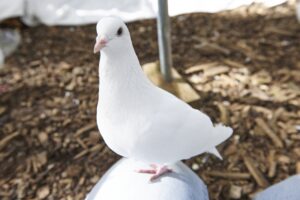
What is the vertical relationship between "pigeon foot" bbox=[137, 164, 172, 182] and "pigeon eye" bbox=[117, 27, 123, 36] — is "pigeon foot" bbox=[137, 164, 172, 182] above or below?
below

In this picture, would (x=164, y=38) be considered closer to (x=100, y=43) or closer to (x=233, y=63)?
(x=233, y=63)

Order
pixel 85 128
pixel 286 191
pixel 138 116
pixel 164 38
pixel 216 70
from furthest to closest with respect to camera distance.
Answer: pixel 216 70
pixel 85 128
pixel 164 38
pixel 286 191
pixel 138 116

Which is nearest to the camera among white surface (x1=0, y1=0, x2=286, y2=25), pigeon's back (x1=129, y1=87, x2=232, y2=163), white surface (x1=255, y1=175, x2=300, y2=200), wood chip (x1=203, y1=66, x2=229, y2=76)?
pigeon's back (x1=129, y1=87, x2=232, y2=163)

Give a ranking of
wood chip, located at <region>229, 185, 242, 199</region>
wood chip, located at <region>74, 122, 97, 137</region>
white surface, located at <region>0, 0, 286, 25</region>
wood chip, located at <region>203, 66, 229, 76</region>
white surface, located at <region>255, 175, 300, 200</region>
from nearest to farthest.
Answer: white surface, located at <region>255, 175, 300, 200</region> < wood chip, located at <region>229, 185, 242, 199</region> < wood chip, located at <region>74, 122, 97, 137</region> < wood chip, located at <region>203, 66, 229, 76</region> < white surface, located at <region>0, 0, 286, 25</region>

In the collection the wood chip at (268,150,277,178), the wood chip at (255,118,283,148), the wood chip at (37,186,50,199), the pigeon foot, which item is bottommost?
the wood chip at (37,186,50,199)

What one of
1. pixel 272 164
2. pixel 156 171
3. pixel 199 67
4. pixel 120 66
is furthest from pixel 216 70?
pixel 120 66

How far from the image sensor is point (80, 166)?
1.44 metres

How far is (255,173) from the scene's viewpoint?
1.37 metres

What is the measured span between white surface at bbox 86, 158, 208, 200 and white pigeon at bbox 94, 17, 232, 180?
0.08 metres

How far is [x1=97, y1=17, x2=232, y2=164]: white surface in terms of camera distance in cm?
78

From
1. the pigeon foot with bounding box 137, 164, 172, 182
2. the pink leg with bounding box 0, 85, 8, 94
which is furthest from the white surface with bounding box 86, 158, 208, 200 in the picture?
the pink leg with bounding box 0, 85, 8, 94

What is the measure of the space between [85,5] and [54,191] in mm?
1165

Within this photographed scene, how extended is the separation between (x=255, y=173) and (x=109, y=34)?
879 millimetres

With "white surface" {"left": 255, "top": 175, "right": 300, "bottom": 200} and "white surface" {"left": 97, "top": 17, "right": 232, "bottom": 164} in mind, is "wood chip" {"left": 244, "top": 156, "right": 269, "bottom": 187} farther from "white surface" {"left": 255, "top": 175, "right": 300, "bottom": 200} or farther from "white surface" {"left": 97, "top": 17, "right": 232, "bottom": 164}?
"white surface" {"left": 97, "top": 17, "right": 232, "bottom": 164}
